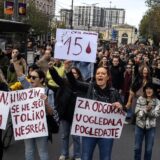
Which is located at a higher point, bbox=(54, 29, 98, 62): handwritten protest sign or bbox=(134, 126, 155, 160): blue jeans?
bbox=(54, 29, 98, 62): handwritten protest sign

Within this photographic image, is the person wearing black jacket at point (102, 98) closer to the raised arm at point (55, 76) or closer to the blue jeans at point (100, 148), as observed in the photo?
the blue jeans at point (100, 148)

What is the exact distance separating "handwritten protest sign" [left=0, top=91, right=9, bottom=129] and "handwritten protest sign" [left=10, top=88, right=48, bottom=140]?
96 millimetres

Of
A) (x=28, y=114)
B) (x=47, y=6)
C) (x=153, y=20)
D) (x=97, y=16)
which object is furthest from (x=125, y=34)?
(x=28, y=114)

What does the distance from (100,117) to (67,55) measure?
59.4 inches

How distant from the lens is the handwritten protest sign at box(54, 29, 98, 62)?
23.9 ft

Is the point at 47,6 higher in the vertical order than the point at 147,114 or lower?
higher

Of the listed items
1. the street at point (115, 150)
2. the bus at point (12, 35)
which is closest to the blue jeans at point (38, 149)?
the street at point (115, 150)

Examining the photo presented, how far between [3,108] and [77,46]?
1645 millimetres

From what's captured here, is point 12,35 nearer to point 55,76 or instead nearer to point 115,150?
point 115,150

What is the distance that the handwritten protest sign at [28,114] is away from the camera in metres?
6.08

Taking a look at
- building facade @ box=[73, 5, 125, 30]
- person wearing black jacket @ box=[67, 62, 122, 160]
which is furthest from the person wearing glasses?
building facade @ box=[73, 5, 125, 30]

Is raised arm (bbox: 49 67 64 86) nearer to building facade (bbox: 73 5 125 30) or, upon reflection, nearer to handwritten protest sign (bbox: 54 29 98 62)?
handwritten protest sign (bbox: 54 29 98 62)

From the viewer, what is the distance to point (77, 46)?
7324 mm

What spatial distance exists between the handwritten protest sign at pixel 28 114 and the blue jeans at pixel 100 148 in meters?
0.53
